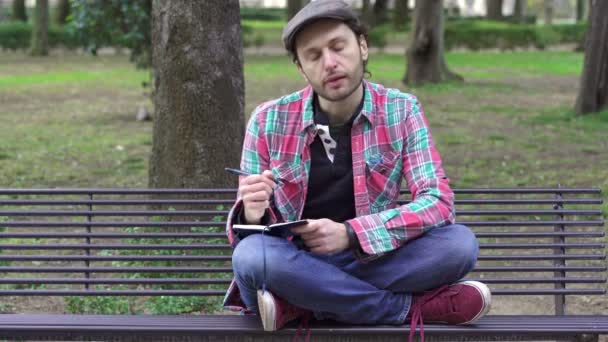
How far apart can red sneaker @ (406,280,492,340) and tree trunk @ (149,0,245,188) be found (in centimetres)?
279

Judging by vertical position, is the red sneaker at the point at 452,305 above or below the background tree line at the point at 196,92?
below

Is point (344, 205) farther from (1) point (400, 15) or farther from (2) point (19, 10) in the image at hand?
(2) point (19, 10)

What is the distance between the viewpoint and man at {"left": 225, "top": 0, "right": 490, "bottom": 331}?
3301 mm

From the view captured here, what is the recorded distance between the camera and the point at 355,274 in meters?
3.46

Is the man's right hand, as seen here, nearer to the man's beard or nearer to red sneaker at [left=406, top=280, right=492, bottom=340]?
the man's beard

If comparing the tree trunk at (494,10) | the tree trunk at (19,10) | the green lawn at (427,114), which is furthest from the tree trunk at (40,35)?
the tree trunk at (494,10)

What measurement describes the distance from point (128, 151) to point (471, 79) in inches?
447

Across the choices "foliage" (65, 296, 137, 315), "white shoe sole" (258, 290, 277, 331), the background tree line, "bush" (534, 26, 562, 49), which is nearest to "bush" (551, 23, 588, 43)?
"bush" (534, 26, 562, 49)

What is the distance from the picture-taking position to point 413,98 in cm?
358

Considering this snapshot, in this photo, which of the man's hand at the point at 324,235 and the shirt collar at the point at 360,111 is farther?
the shirt collar at the point at 360,111

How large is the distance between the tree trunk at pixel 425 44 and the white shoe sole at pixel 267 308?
607 inches

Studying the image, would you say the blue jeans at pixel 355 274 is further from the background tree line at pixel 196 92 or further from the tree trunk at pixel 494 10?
the tree trunk at pixel 494 10

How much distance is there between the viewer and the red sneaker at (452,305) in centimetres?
336

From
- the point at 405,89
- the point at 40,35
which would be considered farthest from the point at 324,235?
the point at 40,35
